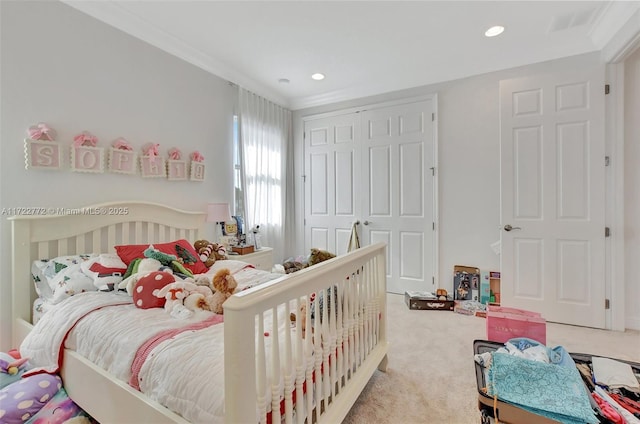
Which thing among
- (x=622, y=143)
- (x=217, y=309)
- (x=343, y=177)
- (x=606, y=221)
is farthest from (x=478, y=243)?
(x=217, y=309)

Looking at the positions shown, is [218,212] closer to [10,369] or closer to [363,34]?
[10,369]

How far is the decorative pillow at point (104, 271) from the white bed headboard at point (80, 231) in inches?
13.2

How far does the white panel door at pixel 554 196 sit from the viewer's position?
255 cm

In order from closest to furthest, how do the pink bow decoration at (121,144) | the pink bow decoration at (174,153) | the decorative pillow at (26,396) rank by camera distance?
the decorative pillow at (26,396) < the pink bow decoration at (121,144) < the pink bow decoration at (174,153)

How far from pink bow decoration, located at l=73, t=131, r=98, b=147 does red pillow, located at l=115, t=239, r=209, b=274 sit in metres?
0.80

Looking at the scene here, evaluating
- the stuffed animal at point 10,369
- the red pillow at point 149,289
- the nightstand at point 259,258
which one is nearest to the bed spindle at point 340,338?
the red pillow at point 149,289

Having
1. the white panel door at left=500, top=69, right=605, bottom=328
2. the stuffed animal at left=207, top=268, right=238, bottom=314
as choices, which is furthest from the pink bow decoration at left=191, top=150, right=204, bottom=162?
the white panel door at left=500, top=69, right=605, bottom=328

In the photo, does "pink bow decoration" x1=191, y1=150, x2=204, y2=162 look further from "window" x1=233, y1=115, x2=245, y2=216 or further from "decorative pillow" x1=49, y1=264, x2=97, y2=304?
"decorative pillow" x1=49, y1=264, x2=97, y2=304

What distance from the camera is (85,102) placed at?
214cm

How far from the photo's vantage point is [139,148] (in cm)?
249

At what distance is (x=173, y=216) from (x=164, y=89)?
3.93 feet

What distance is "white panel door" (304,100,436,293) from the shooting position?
135 inches

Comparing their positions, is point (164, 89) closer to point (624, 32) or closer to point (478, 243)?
point (478, 243)

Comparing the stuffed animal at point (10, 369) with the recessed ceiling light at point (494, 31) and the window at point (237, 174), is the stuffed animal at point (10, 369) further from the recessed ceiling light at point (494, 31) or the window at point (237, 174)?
the recessed ceiling light at point (494, 31)
